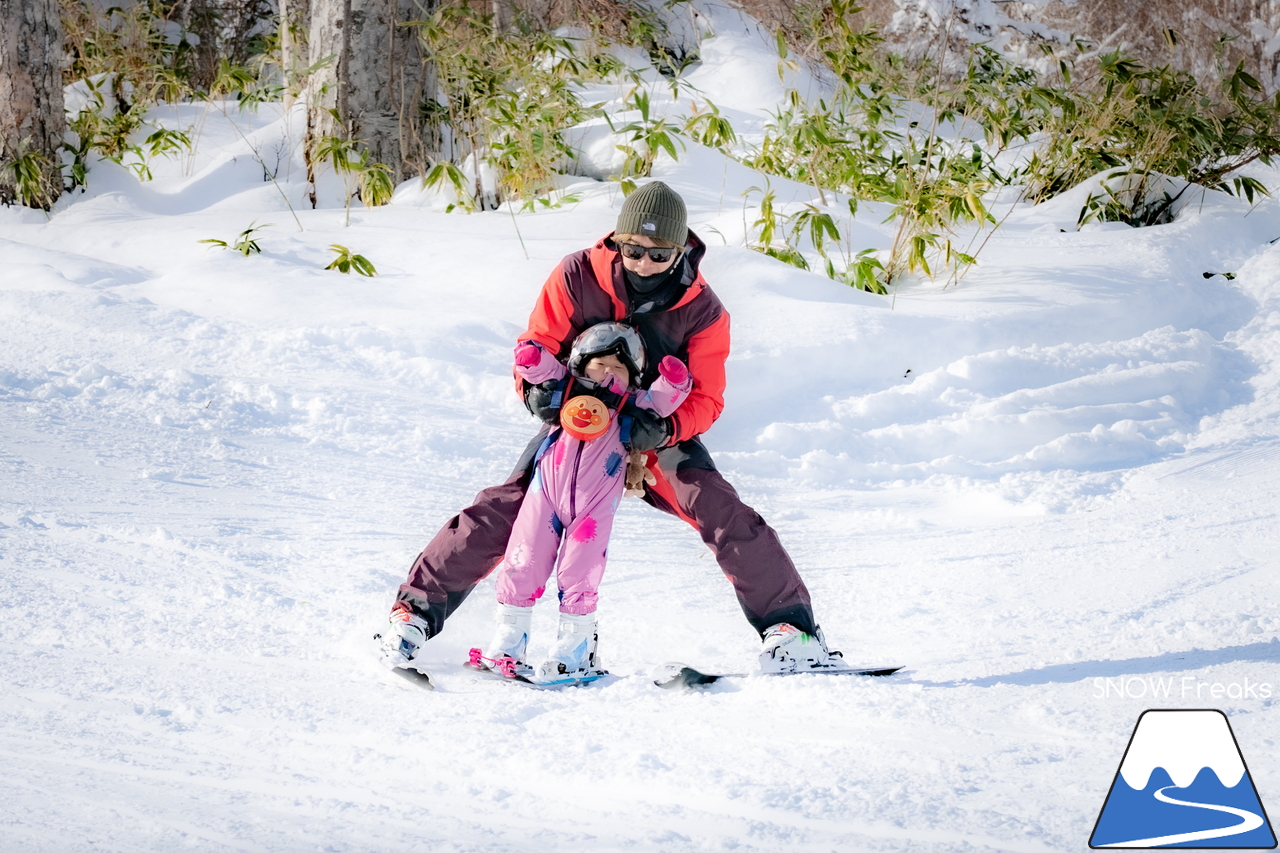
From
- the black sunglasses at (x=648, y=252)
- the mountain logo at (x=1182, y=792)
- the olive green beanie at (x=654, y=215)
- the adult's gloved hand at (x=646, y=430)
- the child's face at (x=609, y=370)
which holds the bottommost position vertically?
the mountain logo at (x=1182, y=792)

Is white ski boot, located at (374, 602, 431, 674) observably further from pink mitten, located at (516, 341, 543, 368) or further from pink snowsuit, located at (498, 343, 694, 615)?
pink mitten, located at (516, 341, 543, 368)

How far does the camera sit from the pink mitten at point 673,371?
7.22 ft

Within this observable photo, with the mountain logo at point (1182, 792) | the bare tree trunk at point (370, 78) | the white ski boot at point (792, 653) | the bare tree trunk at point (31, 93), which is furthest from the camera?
the bare tree trunk at point (370, 78)

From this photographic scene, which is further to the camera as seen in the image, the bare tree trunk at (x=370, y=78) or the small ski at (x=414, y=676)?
the bare tree trunk at (x=370, y=78)

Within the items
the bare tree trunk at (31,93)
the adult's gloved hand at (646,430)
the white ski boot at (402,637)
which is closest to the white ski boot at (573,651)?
the white ski boot at (402,637)

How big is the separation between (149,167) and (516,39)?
2375mm

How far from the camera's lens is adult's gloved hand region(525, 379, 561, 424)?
2232 mm

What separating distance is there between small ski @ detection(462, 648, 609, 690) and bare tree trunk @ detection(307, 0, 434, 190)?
13.6 feet

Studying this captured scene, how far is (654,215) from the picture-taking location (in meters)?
2.21

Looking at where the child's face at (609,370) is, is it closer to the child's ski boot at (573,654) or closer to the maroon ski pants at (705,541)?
the maroon ski pants at (705,541)

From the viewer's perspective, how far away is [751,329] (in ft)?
13.7

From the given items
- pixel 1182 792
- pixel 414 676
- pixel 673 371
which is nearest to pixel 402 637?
pixel 414 676

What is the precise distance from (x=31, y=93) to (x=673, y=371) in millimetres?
4962

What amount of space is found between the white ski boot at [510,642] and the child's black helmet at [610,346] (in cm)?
54
